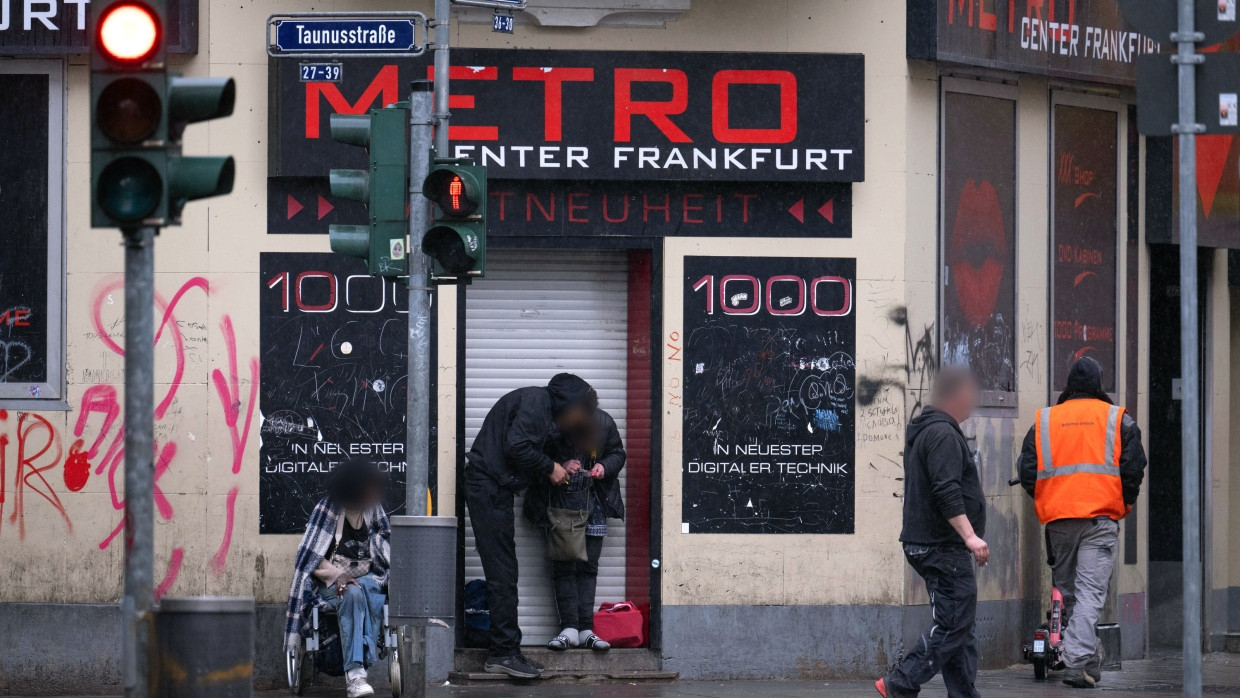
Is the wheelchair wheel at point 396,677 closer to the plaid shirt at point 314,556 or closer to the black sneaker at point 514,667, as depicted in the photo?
the plaid shirt at point 314,556

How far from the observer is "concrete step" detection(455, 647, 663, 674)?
11062 mm

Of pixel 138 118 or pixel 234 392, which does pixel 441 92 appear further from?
pixel 138 118

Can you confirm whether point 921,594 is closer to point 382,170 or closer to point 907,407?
point 907,407

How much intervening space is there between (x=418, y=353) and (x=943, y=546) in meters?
2.95

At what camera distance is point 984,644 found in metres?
11.7

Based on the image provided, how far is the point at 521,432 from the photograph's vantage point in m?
10.8

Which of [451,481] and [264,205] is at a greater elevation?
[264,205]

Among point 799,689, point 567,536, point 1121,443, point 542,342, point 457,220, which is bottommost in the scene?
point 799,689

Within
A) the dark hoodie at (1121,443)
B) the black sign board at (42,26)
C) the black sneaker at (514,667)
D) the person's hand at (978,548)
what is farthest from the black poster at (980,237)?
the black sign board at (42,26)

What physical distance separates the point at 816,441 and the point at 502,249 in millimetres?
2454

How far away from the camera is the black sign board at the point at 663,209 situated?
36.7 ft

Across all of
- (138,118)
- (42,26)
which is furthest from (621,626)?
(138,118)

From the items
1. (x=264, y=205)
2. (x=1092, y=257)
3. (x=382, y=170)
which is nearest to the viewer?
(x=382, y=170)

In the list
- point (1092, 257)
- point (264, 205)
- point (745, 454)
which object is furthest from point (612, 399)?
point (1092, 257)
